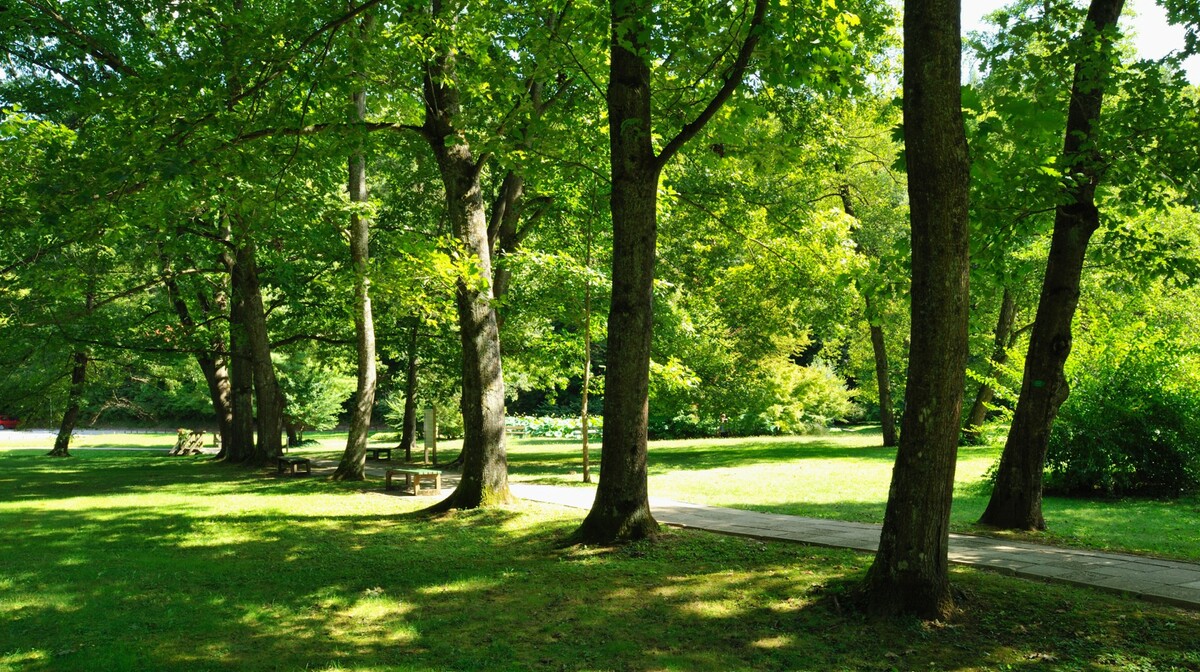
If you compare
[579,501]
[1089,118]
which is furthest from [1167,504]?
[579,501]

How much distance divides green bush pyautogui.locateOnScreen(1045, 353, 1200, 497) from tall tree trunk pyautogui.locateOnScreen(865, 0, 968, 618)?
8861 mm

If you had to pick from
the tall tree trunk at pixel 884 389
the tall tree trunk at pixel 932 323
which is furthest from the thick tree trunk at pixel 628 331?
the tall tree trunk at pixel 884 389

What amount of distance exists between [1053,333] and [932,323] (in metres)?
4.63

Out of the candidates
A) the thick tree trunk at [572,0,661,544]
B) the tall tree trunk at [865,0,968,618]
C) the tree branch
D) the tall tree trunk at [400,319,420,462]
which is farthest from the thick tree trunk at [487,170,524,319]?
the tall tree trunk at [865,0,968,618]

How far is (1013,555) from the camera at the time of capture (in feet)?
24.0

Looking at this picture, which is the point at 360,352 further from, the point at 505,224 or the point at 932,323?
the point at 932,323

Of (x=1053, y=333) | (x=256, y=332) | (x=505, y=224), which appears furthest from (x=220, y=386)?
(x=1053, y=333)

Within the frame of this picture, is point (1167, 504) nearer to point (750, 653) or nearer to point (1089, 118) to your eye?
point (1089, 118)

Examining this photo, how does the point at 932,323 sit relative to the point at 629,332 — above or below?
below

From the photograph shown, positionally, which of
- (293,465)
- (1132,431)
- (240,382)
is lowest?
(293,465)

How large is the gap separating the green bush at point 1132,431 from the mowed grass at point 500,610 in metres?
7.29

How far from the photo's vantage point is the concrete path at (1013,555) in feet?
19.7

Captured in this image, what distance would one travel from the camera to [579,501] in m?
12.3

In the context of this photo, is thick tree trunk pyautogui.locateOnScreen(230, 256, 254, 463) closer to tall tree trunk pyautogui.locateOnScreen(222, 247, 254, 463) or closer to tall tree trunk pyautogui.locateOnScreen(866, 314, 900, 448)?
tall tree trunk pyautogui.locateOnScreen(222, 247, 254, 463)
